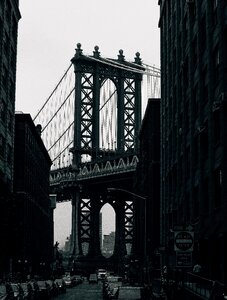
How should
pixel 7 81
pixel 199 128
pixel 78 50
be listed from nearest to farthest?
pixel 199 128, pixel 7 81, pixel 78 50

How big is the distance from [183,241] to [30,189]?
91.7m

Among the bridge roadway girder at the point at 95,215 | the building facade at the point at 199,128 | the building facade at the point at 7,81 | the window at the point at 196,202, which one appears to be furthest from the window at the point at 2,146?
the bridge roadway girder at the point at 95,215

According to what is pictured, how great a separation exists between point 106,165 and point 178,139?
297 feet

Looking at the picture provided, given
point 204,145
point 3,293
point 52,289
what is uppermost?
point 204,145

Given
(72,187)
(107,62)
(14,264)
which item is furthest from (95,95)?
(14,264)

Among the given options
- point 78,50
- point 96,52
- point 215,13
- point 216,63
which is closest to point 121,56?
point 96,52

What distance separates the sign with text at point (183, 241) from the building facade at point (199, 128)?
29.8 ft

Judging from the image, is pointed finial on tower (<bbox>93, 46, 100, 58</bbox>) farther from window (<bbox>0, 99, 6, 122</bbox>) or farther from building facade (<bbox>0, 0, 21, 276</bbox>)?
window (<bbox>0, 99, 6, 122</bbox>)

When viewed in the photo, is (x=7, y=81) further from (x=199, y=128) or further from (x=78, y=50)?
(x=78, y=50)

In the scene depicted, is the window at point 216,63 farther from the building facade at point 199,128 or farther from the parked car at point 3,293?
the parked car at point 3,293

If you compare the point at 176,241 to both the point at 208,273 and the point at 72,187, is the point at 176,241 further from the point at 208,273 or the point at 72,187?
the point at 72,187

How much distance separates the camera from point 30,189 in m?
111

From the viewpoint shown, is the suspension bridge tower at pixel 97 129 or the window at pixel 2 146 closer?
the window at pixel 2 146

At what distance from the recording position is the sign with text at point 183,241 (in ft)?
65.7
